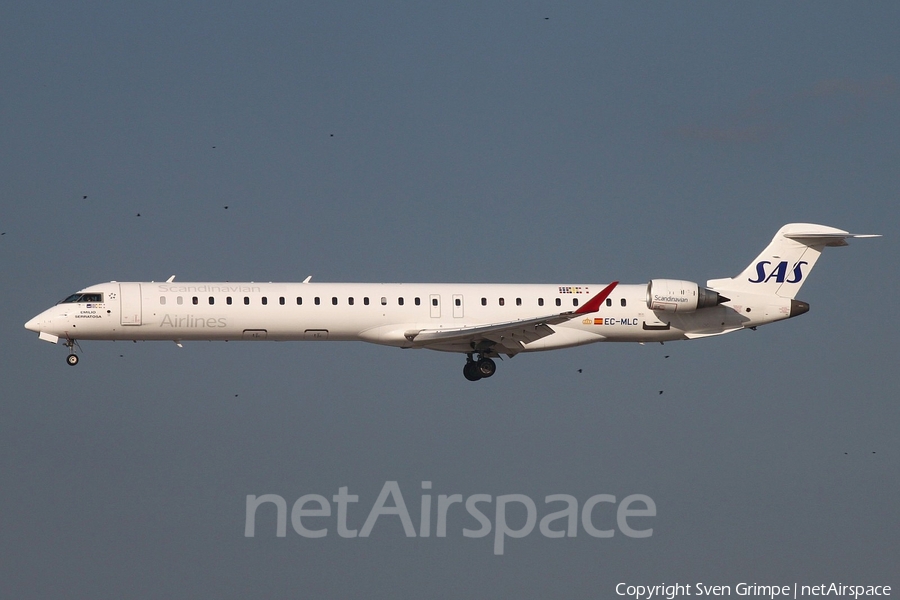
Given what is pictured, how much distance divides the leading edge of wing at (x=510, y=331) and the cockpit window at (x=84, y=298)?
9.50 metres

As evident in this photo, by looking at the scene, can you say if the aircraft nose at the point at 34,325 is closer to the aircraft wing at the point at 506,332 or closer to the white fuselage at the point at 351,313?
the white fuselage at the point at 351,313

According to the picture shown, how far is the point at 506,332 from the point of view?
5025 centimetres

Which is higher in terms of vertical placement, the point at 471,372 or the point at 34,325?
the point at 34,325

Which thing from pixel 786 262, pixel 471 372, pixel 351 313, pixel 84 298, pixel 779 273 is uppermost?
A: pixel 786 262

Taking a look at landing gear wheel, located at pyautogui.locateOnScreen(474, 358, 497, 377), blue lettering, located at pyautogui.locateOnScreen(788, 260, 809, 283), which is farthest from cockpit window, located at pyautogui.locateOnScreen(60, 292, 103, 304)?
blue lettering, located at pyautogui.locateOnScreen(788, 260, 809, 283)

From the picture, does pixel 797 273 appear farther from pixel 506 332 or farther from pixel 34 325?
pixel 34 325

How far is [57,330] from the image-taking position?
161ft

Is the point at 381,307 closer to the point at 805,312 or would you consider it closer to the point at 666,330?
the point at 666,330

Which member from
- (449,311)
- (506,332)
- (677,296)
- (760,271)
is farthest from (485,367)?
(760,271)

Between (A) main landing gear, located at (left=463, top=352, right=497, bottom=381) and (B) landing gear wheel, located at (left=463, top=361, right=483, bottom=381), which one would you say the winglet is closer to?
(A) main landing gear, located at (left=463, top=352, right=497, bottom=381)

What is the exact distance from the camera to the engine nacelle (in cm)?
5156

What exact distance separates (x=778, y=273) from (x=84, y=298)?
22.8 meters

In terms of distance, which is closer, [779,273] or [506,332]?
[506,332]

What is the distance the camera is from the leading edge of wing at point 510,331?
1941 inches
